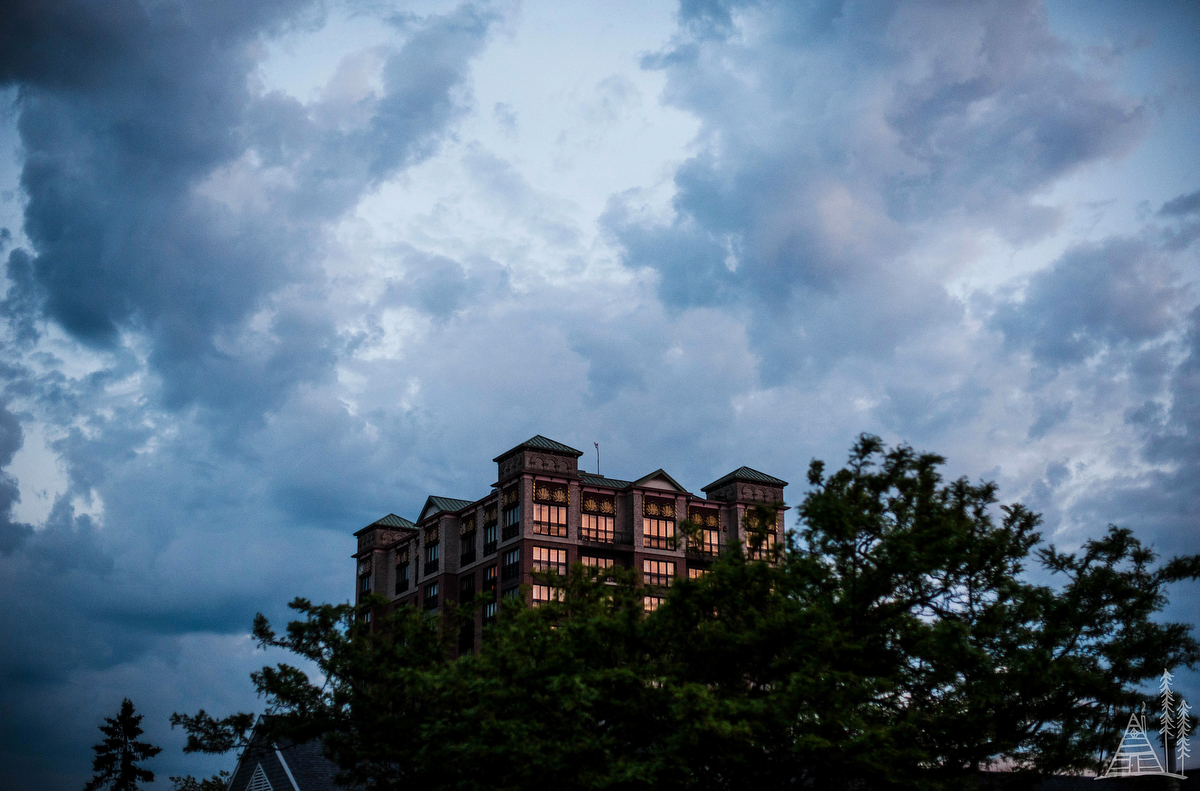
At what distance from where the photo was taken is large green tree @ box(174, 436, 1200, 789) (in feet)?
78.2

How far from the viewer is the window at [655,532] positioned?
90375 mm

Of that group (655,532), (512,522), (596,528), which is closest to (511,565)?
(512,522)

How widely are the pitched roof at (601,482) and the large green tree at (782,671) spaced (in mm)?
59329

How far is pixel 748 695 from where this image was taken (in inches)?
1019

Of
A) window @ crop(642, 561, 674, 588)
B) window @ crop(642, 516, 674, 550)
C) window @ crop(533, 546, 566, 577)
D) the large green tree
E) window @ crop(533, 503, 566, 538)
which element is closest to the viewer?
the large green tree

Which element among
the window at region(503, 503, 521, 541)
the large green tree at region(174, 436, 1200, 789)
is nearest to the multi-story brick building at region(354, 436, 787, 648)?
the window at region(503, 503, 521, 541)

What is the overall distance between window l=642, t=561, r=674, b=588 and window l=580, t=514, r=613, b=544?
406cm

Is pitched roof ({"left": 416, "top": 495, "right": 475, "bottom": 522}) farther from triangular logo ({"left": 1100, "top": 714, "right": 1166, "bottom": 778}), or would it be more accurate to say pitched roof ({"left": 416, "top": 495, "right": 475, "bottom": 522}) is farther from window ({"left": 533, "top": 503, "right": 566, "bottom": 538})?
triangular logo ({"left": 1100, "top": 714, "right": 1166, "bottom": 778})

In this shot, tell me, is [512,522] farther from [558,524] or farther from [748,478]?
[748,478]

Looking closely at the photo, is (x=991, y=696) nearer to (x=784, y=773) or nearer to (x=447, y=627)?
(x=784, y=773)

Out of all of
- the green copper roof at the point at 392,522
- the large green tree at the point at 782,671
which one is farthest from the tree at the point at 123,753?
the large green tree at the point at 782,671

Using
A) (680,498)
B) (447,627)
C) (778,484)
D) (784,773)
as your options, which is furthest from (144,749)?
(784,773)

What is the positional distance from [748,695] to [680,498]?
66.7 m

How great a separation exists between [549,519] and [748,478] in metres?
20.4
